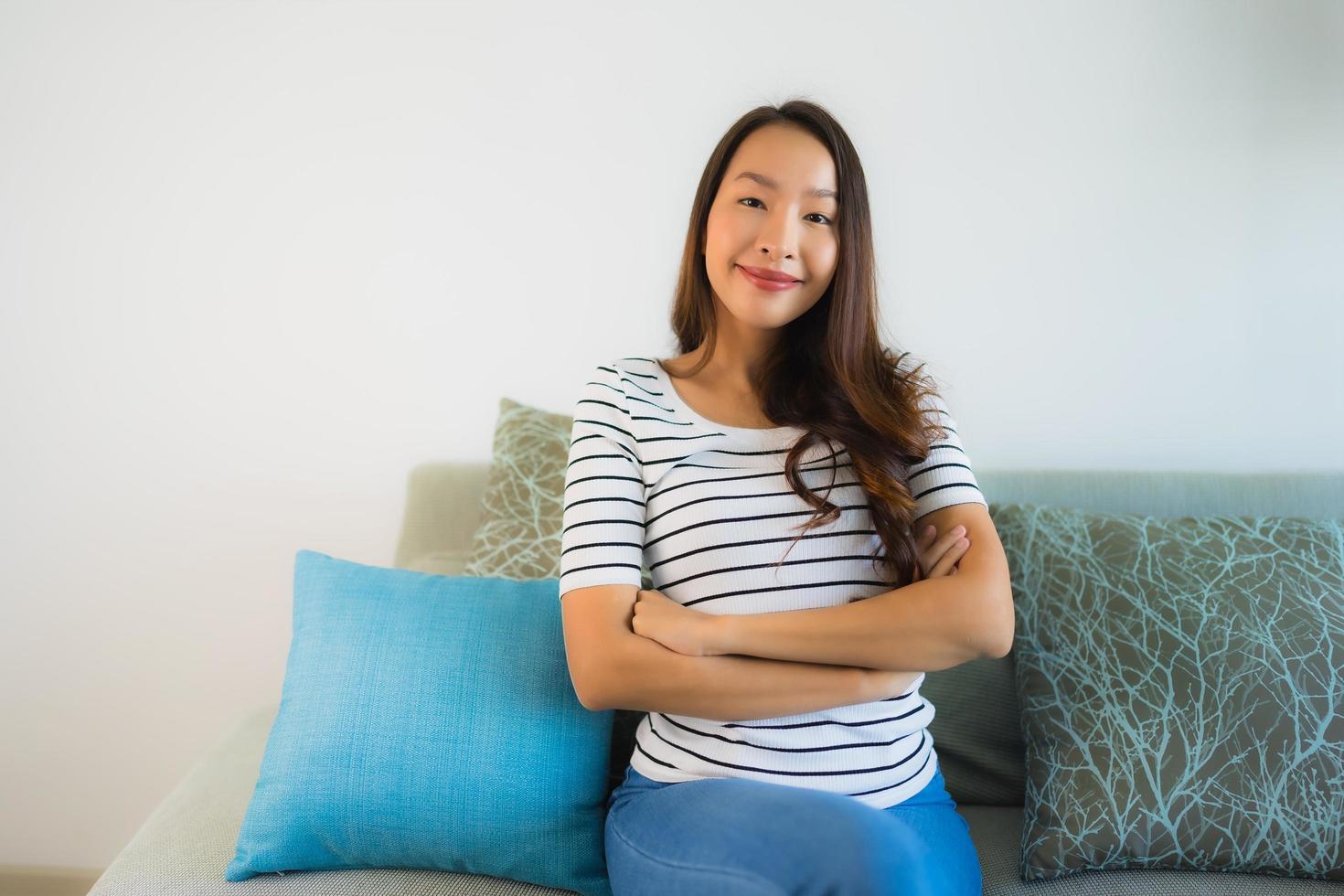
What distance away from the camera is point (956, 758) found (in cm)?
159

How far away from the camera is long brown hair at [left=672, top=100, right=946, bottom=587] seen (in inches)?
50.9

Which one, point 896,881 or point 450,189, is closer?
point 896,881

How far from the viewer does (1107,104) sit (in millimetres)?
1896

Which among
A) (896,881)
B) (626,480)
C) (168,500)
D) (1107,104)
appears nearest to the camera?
(896,881)

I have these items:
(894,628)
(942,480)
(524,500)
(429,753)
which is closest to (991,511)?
(942,480)

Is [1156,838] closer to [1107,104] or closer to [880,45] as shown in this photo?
[1107,104]

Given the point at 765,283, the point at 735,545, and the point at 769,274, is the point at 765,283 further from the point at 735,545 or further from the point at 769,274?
the point at 735,545

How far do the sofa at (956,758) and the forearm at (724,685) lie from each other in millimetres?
373

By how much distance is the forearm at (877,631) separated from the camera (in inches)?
46.2

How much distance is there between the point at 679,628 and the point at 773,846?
270 mm

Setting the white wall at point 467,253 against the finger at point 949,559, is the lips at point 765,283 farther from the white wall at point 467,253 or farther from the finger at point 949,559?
the white wall at point 467,253

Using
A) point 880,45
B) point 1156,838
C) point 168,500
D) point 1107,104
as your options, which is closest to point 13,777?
point 168,500

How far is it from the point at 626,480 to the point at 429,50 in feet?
3.91

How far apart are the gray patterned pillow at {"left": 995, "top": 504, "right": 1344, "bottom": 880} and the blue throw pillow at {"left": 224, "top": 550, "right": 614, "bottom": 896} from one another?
0.69 meters
